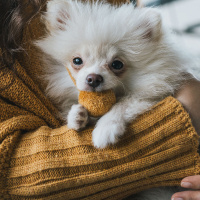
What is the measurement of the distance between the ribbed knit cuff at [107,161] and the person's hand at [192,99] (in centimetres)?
7

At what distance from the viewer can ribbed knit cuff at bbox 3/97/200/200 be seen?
1.04m

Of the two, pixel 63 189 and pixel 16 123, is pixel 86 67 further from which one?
pixel 63 189

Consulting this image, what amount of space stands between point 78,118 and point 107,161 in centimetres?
26

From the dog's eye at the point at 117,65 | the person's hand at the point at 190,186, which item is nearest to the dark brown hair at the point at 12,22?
the dog's eye at the point at 117,65

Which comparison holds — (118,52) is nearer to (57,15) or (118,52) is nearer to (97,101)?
(97,101)

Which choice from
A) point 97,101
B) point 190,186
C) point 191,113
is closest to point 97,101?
point 97,101

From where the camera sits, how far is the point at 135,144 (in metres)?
1.09

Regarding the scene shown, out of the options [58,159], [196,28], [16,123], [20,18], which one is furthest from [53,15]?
[196,28]

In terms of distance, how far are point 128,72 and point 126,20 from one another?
32 cm

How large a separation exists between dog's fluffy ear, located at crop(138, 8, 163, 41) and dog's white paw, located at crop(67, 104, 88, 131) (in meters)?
0.65

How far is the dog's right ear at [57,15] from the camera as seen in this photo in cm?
139

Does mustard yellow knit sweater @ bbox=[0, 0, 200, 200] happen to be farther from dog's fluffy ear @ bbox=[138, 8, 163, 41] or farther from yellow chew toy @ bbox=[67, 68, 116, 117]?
dog's fluffy ear @ bbox=[138, 8, 163, 41]

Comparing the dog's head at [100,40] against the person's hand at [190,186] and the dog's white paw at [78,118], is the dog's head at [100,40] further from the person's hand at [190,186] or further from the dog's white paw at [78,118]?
the person's hand at [190,186]

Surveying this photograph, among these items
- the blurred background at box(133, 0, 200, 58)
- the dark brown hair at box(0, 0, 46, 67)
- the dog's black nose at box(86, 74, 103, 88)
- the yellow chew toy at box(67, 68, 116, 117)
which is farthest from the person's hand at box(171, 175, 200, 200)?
the blurred background at box(133, 0, 200, 58)
